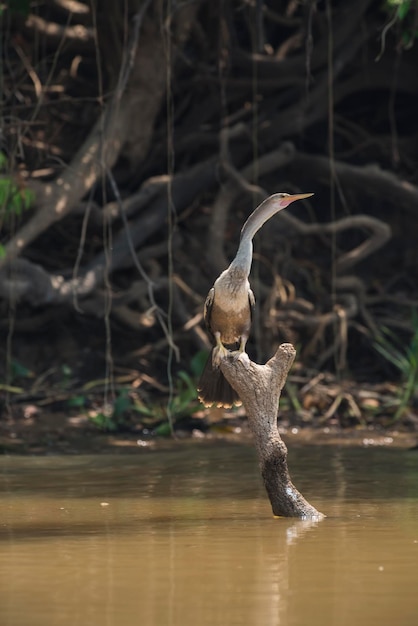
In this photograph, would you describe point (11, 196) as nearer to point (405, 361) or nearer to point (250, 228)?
point (250, 228)

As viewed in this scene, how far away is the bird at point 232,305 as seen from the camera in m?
7.11

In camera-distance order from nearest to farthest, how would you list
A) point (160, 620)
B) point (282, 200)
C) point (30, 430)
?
point (160, 620), point (282, 200), point (30, 430)

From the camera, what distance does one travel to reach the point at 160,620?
4.43 metres

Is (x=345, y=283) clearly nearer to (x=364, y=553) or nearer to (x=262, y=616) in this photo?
(x=364, y=553)

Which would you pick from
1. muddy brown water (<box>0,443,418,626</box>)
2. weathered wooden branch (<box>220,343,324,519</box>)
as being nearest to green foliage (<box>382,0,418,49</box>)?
muddy brown water (<box>0,443,418,626</box>)

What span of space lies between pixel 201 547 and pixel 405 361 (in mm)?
5871

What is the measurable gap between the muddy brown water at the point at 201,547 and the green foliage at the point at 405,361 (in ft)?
7.44

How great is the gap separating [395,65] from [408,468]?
4.94m

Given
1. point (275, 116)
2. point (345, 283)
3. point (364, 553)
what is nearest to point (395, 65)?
point (275, 116)

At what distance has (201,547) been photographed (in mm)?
5688

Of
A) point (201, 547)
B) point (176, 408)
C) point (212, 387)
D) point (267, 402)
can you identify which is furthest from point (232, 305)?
point (176, 408)

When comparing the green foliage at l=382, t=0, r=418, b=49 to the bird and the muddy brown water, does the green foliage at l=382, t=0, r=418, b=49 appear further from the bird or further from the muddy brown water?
the muddy brown water

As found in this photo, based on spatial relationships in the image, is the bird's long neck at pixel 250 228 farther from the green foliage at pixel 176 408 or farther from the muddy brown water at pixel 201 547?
the green foliage at pixel 176 408

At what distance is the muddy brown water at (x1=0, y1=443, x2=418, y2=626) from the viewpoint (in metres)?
4.58
